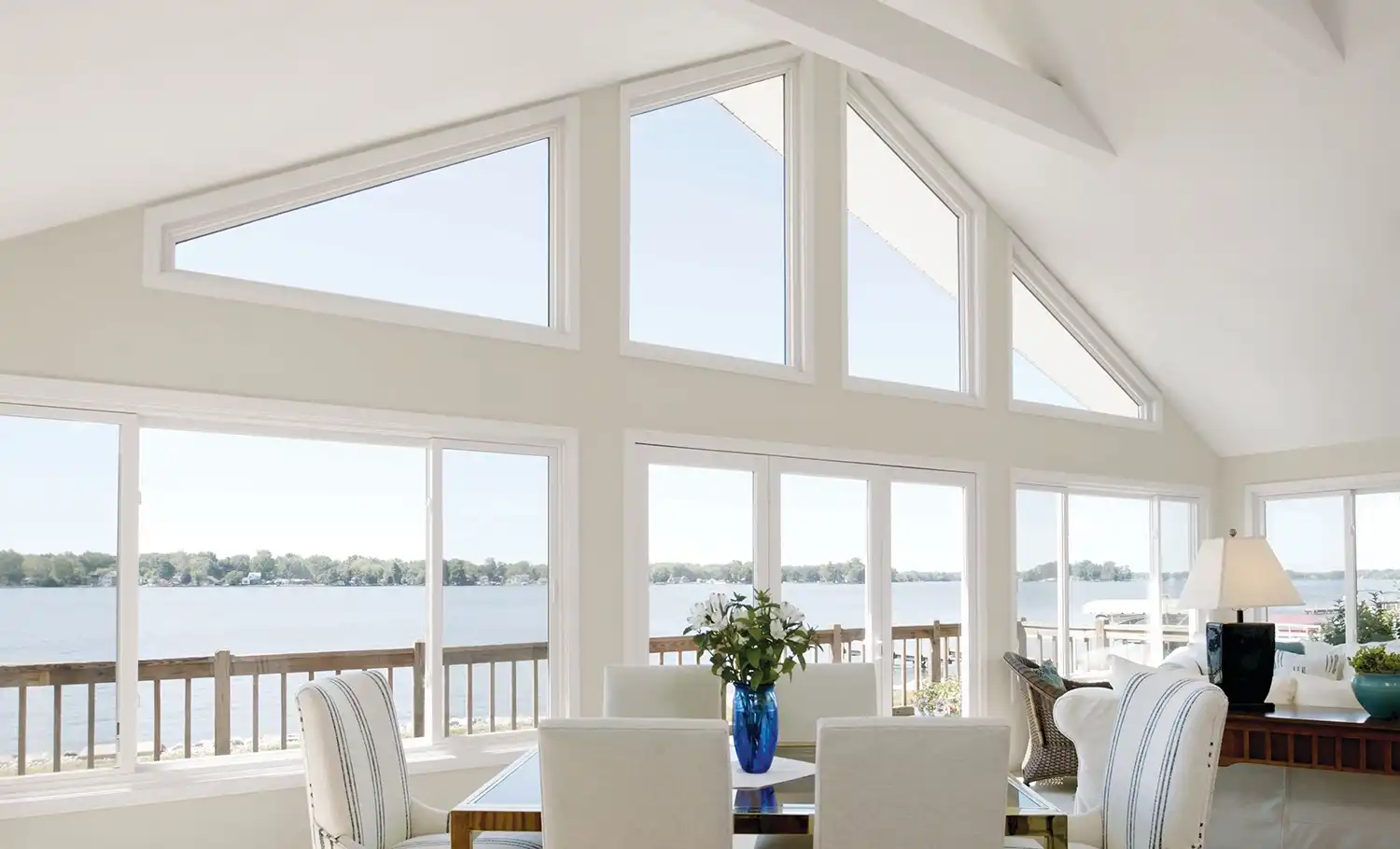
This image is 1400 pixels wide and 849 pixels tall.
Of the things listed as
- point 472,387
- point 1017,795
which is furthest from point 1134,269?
point 1017,795

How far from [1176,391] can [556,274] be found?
16.5ft

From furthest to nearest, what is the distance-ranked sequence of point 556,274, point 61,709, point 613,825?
1. point 556,274
2. point 61,709
3. point 613,825

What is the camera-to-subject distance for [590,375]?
5.69 metres

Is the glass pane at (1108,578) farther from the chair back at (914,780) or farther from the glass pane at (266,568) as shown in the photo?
the chair back at (914,780)

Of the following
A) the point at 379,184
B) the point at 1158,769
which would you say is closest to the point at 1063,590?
the point at 1158,769

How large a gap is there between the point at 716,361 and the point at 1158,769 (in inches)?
131

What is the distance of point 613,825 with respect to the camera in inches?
110

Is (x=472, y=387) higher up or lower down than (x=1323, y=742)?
higher up

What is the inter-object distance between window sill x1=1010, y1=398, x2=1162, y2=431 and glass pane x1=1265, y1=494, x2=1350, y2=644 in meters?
1.15

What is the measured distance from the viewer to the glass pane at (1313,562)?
8.19 m

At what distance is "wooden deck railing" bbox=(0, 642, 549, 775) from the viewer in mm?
4215

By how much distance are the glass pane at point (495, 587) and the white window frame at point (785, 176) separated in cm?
93

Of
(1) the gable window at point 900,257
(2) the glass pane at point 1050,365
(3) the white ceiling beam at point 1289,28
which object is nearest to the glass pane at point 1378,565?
(2) the glass pane at point 1050,365

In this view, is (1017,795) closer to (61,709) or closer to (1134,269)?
(61,709)
